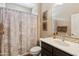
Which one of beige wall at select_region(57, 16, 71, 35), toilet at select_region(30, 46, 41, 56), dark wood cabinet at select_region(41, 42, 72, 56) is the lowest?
toilet at select_region(30, 46, 41, 56)

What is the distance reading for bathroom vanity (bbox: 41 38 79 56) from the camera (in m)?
1.53

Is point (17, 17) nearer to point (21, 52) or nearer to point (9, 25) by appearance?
point (9, 25)

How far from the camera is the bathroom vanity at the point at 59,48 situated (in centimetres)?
153

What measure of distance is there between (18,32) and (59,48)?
1153 millimetres

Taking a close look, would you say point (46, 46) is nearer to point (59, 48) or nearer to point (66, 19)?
point (59, 48)

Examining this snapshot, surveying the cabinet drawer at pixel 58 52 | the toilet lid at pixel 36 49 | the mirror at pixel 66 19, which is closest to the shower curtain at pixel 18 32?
the toilet lid at pixel 36 49

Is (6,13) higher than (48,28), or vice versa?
(6,13)

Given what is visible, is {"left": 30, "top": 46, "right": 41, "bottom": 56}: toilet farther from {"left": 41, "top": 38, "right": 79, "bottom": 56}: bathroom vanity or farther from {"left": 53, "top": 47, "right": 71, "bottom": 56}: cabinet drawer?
{"left": 53, "top": 47, "right": 71, "bottom": 56}: cabinet drawer

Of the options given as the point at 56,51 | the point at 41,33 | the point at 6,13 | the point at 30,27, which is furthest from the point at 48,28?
the point at 6,13

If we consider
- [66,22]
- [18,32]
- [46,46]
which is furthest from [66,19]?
[18,32]

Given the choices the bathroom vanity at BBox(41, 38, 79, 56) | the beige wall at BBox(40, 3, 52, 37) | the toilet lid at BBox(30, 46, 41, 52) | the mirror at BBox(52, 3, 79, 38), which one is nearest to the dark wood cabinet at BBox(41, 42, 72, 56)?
the bathroom vanity at BBox(41, 38, 79, 56)

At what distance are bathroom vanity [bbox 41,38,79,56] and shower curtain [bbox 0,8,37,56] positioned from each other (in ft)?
1.09

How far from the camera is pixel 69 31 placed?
217cm

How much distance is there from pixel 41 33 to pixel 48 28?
0.26 m
